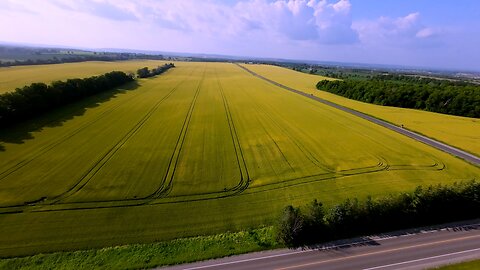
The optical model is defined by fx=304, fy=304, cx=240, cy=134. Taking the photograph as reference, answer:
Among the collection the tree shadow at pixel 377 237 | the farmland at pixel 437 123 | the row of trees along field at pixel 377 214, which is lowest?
the farmland at pixel 437 123

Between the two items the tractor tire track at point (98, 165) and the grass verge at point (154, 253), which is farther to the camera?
the tractor tire track at point (98, 165)

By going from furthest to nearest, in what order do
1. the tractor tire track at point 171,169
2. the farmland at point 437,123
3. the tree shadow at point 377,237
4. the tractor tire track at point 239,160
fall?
the farmland at point 437,123 < the tractor tire track at point 239,160 < the tractor tire track at point 171,169 < the tree shadow at point 377,237

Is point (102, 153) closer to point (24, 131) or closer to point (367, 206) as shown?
point (24, 131)

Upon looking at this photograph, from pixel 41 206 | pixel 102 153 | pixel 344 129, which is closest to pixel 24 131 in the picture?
pixel 102 153

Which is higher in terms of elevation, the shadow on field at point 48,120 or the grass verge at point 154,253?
the grass verge at point 154,253

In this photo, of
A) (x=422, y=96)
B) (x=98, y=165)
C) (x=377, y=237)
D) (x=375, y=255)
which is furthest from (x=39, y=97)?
(x=422, y=96)

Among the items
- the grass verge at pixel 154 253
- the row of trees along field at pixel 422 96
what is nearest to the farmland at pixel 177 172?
the grass verge at pixel 154 253

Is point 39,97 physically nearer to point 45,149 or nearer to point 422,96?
point 45,149

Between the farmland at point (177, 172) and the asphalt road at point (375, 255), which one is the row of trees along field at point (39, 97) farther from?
the asphalt road at point (375, 255)
